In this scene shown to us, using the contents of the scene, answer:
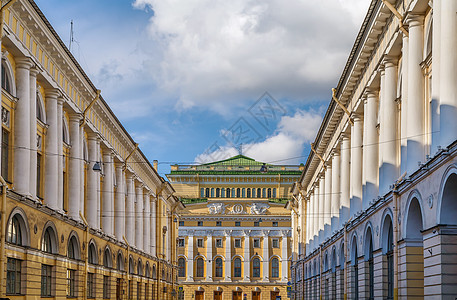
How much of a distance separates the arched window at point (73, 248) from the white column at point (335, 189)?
1852 cm

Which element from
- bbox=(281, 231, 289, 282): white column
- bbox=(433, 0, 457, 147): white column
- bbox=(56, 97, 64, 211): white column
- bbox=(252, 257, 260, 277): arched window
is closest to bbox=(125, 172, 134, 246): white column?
bbox=(56, 97, 64, 211): white column

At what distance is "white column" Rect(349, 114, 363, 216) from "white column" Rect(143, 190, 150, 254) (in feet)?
98.1

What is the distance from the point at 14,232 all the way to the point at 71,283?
10.6m

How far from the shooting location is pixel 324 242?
55562 millimetres

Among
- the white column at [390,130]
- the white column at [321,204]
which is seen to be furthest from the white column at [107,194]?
the white column at [390,130]

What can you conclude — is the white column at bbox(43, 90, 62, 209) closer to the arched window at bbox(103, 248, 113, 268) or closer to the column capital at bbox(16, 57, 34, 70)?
the column capital at bbox(16, 57, 34, 70)

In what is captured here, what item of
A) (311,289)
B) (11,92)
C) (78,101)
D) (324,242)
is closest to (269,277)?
(311,289)

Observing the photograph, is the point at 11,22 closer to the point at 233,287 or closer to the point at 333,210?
the point at 333,210

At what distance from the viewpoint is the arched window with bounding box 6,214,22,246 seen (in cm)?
2961

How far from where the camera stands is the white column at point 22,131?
30641 millimetres

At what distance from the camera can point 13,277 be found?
100 feet

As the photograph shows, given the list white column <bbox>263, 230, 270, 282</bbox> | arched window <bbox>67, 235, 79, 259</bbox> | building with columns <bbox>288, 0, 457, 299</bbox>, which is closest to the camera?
building with columns <bbox>288, 0, 457, 299</bbox>

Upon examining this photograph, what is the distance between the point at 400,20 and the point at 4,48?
1537 cm

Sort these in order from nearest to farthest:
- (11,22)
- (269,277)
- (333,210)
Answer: (11,22), (333,210), (269,277)
